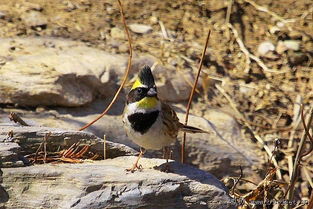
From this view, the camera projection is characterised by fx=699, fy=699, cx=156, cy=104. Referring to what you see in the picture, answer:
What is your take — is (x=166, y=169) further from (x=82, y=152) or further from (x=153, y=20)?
(x=153, y=20)

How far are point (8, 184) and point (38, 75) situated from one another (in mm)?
2021

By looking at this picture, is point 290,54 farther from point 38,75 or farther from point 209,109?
point 38,75

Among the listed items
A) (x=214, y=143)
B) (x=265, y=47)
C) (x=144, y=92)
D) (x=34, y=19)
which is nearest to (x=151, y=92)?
(x=144, y=92)

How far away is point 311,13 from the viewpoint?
830cm

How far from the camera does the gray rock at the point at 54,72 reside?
5914 millimetres

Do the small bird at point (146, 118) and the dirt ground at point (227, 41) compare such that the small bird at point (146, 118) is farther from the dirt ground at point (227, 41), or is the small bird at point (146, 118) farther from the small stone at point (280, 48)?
the small stone at point (280, 48)

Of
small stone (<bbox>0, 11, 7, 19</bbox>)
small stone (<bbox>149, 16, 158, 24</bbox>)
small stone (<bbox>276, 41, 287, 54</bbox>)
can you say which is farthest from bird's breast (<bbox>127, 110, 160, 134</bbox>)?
small stone (<bbox>276, 41, 287, 54</bbox>)

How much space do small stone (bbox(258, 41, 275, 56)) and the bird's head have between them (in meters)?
3.40

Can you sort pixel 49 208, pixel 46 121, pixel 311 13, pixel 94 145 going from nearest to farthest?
pixel 49 208 < pixel 94 145 < pixel 46 121 < pixel 311 13

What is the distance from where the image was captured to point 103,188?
164 inches

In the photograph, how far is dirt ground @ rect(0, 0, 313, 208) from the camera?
23.0ft

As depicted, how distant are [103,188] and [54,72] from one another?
2122mm

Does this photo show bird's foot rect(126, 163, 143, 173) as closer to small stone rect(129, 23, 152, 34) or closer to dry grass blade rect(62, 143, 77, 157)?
dry grass blade rect(62, 143, 77, 157)

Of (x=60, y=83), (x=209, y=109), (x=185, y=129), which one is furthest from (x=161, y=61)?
(x=185, y=129)
